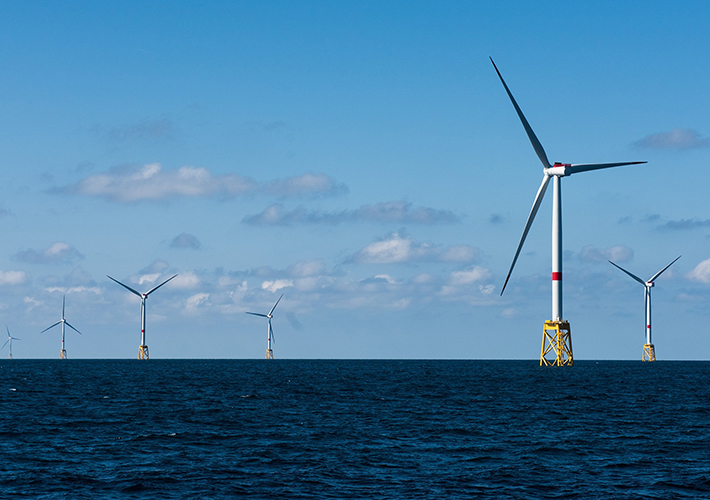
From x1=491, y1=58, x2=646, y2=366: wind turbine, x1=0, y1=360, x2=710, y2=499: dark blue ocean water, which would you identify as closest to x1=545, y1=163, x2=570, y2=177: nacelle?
x1=491, y1=58, x2=646, y2=366: wind turbine

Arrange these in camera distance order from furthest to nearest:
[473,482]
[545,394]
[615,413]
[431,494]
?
[545,394] < [615,413] < [473,482] < [431,494]

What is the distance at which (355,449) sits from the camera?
51.1 meters

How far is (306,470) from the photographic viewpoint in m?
43.6

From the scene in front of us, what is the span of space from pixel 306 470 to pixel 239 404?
144ft

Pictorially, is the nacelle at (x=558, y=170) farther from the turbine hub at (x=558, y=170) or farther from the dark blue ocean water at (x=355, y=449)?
the dark blue ocean water at (x=355, y=449)

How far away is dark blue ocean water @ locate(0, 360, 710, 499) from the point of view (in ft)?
128

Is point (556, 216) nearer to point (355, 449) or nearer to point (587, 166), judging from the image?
point (587, 166)

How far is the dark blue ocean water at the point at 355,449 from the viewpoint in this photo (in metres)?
39.0

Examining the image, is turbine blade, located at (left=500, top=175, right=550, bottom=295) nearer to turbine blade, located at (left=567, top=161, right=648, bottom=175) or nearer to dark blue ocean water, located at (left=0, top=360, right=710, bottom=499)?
turbine blade, located at (left=567, top=161, right=648, bottom=175)

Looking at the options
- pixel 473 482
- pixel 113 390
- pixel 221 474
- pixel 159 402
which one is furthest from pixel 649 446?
pixel 113 390

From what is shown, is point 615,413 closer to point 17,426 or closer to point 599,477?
point 599,477

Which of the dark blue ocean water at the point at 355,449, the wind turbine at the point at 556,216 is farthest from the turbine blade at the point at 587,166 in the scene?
the dark blue ocean water at the point at 355,449

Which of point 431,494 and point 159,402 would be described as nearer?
point 431,494

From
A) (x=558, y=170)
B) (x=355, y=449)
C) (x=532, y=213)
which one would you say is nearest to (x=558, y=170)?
(x=558, y=170)
